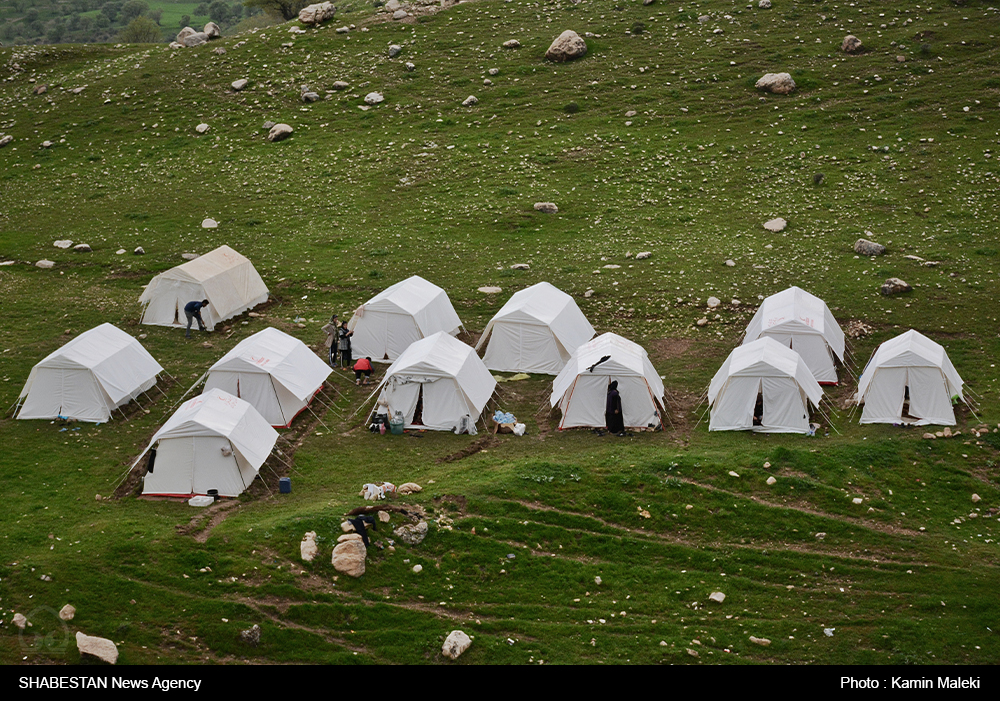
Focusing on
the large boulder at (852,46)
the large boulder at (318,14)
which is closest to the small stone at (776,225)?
the large boulder at (852,46)

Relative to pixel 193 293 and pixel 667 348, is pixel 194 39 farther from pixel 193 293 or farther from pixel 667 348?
pixel 667 348

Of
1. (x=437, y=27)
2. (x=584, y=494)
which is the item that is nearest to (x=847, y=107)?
(x=437, y=27)

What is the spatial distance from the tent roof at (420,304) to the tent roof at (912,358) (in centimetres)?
1648

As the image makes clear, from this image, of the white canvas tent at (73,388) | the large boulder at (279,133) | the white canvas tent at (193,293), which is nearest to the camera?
the white canvas tent at (73,388)

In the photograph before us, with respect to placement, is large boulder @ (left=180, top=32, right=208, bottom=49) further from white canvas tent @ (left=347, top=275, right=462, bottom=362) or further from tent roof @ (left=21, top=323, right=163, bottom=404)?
tent roof @ (left=21, top=323, right=163, bottom=404)

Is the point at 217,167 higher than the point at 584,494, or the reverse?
the point at 217,167

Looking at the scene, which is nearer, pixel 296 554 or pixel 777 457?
pixel 296 554

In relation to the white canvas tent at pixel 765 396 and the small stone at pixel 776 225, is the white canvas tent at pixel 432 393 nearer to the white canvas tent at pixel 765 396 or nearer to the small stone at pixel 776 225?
the white canvas tent at pixel 765 396

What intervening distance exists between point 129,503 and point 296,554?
20.6 feet

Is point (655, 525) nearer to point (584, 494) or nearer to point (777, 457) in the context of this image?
point (584, 494)

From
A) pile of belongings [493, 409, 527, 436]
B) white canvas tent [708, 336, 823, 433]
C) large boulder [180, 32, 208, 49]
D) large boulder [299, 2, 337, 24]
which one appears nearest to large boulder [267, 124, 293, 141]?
large boulder [299, 2, 337, 24]

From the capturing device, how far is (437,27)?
73.2 meters

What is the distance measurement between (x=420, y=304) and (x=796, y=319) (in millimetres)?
14799

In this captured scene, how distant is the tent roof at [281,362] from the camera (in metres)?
29.1
